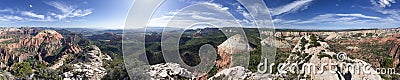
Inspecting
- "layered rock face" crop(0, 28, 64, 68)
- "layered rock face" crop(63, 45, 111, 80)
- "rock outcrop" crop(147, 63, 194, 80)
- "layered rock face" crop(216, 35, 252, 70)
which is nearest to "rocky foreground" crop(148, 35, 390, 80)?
"rock outcrop" crop(147, 63, 194, 80)

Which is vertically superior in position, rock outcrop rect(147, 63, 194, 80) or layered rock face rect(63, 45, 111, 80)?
rock outcrop rect(147, 63, 194, 80)

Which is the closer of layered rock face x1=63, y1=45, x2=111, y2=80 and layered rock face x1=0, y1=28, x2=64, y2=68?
layered rock face x1=63, y1=45, x2=111, y2=80

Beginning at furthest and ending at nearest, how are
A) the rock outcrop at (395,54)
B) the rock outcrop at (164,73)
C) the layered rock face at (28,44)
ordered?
the layered rock face at (28,44) < the rock outcrop at (395,54) < the rock outcrop at (164,73)

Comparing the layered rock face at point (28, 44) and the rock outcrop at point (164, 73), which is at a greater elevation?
the rock outcrop at point (164, 73)

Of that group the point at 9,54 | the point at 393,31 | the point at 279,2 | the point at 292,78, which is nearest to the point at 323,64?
the point at 292,78

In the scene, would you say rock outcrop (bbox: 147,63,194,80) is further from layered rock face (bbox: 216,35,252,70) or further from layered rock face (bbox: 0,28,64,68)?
layered rock face (bbox: 0,28,64,68)

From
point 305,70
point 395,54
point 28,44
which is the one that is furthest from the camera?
point 28,44

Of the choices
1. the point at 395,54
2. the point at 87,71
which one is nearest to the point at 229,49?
the point at 87,71

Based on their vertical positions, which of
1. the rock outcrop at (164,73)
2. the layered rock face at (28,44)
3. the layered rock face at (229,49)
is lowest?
the layered rock face at (28,44)

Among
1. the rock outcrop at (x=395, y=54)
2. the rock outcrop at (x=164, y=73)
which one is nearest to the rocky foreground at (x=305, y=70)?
the rock outcrop at (x=164, y=73)

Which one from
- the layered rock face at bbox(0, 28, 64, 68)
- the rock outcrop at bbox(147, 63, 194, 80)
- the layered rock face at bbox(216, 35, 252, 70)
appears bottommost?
the layered rock face at bbox(0, 28, 64, 68)

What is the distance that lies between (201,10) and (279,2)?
606 inches

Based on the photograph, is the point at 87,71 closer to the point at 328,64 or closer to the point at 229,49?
the point at 229,49

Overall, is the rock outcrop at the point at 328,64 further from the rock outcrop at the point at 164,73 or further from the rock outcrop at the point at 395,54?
the rock outcrop at the point at 395,54
